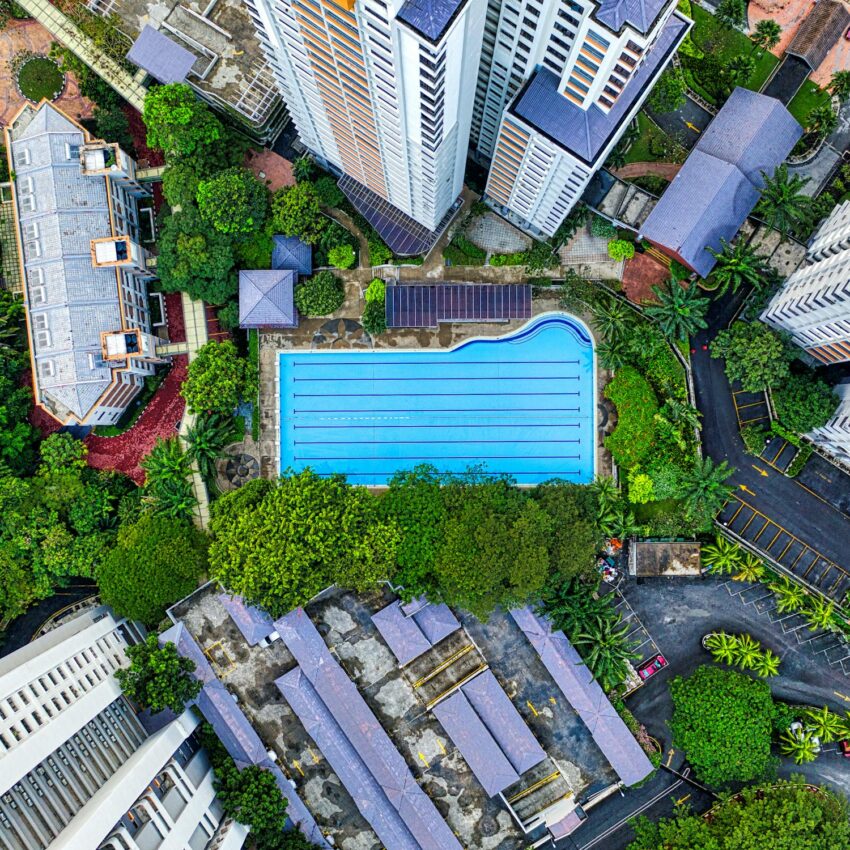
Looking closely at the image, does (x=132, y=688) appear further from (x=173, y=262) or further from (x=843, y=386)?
(x=843, y=386)

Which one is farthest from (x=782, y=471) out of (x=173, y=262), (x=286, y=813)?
(x=173, y=262)

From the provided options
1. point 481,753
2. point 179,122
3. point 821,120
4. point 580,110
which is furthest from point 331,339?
point 821,120

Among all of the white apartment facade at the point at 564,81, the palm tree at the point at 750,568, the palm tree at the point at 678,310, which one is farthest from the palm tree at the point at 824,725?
the white apartment facade at the point at 564,81

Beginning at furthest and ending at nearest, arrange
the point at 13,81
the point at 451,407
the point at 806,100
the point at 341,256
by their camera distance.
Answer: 1. the point at 13,81
2. the point at 451,407
3. the point at 806,100
4. the point at 341,256

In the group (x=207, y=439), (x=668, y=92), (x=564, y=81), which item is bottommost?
(x=207, y=439)

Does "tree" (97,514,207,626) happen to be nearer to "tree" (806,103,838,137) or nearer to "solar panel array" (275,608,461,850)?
"solar panel array" (275,608,461,850)

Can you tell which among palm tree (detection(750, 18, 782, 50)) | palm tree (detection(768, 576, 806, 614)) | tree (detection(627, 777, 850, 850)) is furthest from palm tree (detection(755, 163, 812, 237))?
tree (detection(627, 777, 850, 850))

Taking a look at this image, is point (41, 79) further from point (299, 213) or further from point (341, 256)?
point (341, 256)

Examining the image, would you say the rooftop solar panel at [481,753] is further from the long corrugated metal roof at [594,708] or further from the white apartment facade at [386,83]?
the white apartment facade at [386,83]
